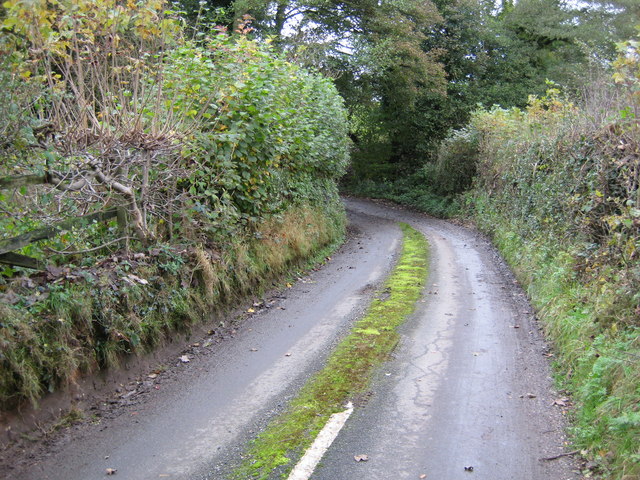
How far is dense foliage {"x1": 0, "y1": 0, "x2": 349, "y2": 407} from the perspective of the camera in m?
5.81

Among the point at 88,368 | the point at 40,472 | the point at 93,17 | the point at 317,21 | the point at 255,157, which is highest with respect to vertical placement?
the point at 317,21

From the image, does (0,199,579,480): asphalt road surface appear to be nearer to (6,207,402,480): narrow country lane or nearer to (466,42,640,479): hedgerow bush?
(6,207,402,480): narrow country lane

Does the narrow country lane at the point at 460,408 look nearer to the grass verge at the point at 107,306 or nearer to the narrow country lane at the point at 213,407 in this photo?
the narrow country lane at the point at 213,407

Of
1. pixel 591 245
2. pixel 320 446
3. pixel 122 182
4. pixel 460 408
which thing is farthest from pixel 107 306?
pixel 591 245

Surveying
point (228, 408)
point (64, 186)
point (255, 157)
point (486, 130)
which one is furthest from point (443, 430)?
point (486, 130)

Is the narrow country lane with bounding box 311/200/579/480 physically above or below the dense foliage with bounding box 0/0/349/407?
below

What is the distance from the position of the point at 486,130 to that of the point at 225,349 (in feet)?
60.2

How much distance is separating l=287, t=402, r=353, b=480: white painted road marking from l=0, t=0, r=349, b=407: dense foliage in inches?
108

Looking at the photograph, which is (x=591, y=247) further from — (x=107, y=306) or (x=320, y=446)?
(x=107, y=306)

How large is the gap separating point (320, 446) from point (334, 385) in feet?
4.60

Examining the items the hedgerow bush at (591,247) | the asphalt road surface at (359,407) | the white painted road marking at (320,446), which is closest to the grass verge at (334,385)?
the white painted road marking at (320,446)

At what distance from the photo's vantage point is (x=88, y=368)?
6.15 meters

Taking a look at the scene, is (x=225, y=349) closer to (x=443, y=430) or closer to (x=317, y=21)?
(x=443, y=430)

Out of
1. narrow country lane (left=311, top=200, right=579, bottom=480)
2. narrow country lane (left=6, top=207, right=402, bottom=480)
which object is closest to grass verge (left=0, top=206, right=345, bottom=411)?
narrow country lane (left=6, top=207, right=402, bottom=480)
